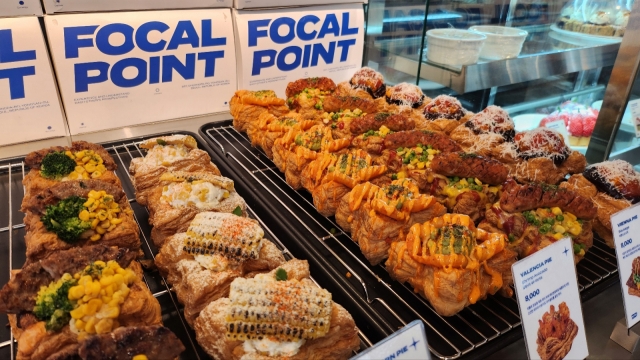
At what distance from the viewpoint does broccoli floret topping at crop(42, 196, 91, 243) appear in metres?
2.51

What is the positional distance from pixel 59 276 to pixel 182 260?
0.64m

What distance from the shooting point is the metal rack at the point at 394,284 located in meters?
2.47

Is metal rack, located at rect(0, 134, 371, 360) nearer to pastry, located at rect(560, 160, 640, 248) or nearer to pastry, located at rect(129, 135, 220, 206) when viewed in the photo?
pastry, located at rect(129, 135, 220, 206)

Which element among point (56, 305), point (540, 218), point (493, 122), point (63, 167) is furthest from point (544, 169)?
point (63, 167)

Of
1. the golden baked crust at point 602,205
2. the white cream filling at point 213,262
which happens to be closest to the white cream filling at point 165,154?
the white cream filling at point 213,262

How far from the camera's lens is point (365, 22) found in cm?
598

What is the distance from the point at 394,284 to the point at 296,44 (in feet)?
11.6

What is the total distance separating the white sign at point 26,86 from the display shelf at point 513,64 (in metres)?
4.06

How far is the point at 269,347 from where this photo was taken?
208cm

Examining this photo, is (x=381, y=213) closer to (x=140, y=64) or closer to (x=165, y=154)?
(x=165, y=154)

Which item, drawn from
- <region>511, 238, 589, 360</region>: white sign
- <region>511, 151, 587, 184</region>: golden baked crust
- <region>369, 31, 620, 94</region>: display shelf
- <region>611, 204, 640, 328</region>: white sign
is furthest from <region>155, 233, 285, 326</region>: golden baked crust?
<region>369, 31, 620, 94</region>: display shelf

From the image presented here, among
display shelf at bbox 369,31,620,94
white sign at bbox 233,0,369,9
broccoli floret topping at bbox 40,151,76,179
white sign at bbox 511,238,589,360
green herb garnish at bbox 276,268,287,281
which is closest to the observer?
white sign at bbox 511,238,589,360

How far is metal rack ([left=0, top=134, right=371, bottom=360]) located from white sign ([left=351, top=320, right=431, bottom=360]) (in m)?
0.82

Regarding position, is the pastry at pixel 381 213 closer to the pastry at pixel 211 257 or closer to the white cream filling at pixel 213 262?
the pastry at pixel 211 257
